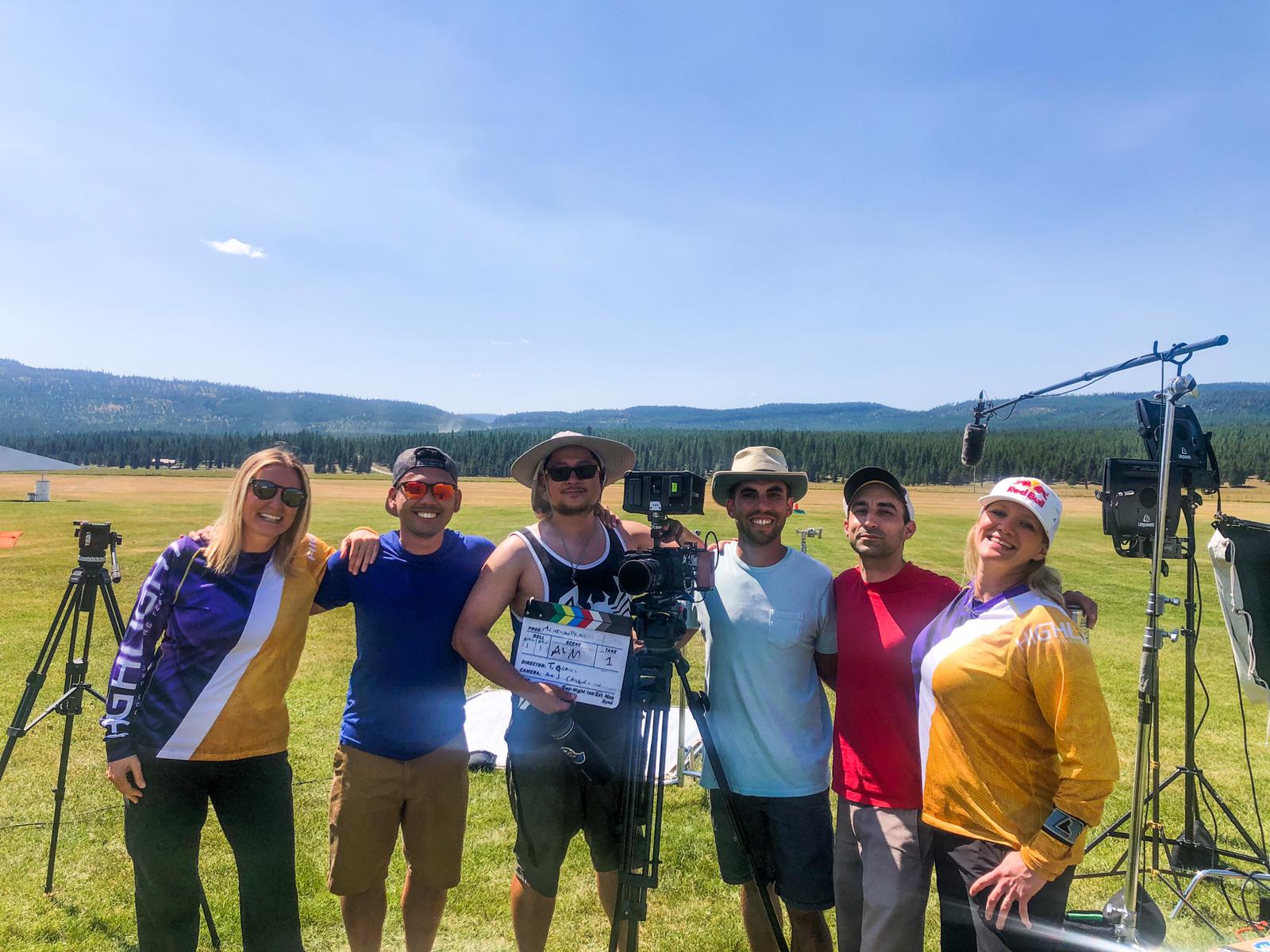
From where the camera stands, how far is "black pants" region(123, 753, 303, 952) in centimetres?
267

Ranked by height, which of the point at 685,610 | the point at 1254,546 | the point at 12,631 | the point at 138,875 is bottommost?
the point at 12,631

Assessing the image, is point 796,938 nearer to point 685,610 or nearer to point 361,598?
point 685,610

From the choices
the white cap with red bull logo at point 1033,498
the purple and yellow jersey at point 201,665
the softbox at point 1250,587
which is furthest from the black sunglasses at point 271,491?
the softbox at point 1250,587

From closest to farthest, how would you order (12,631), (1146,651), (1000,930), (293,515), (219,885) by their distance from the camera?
(1000,930), (293,515), (1146,651), (219,885), (12,631)

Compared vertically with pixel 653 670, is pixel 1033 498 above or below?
above

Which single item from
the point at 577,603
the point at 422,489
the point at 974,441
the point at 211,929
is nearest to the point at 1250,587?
the point at 577,603

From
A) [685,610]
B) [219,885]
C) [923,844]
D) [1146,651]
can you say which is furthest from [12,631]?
[1146,651]

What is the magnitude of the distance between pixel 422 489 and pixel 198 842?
1.67 meters

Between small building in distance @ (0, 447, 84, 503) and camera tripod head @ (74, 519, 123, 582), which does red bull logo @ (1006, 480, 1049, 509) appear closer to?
camera tripod head @ (74, 519, 123, 582)

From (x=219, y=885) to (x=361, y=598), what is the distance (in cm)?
248

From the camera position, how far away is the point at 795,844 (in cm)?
296

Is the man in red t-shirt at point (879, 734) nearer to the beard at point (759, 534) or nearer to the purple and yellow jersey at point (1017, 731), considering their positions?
the purple and yellow jersey at point (1017, 731)

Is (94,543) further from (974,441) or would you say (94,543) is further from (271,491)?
(974,441)

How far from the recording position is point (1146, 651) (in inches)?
132
